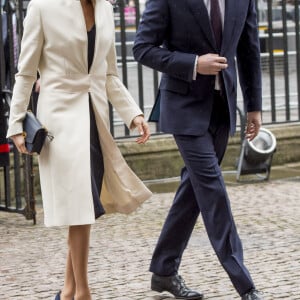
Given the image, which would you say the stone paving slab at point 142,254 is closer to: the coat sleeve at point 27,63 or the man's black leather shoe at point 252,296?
the man's black leather shoe at point 252,296

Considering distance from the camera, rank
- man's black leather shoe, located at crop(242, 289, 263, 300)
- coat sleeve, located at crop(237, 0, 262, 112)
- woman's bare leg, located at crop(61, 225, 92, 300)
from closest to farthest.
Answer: woman's bare leg, located at crop(61, 225, 92, 300), man's black leather shoe, located at crop(242, 289, 263, 300), coat sleeve, located at crop(237, 0, 262, 112)

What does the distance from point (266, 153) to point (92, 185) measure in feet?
17.2

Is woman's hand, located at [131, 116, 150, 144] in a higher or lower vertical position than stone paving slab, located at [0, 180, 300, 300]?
higher

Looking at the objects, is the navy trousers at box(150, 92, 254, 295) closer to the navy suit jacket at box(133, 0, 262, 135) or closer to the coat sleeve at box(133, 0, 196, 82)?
the navy suit jacket at box(133, 0, 262, 135)

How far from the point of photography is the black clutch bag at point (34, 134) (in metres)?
4.73

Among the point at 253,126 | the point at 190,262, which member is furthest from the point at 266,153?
the point at 253,126

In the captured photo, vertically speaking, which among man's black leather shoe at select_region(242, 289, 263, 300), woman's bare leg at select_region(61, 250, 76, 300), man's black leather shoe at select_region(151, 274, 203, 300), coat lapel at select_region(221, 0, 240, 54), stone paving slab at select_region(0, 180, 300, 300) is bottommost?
stone paving slab at select_region(0, 180, 300, 300)

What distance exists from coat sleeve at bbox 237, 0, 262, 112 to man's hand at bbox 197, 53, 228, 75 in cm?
31

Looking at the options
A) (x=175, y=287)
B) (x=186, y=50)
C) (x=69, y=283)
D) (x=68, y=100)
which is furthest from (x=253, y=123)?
(x=69, y=283)

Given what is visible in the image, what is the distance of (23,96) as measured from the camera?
4.88 m

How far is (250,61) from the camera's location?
5.30 m

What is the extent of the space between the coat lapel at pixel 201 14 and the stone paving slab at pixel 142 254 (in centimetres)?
140

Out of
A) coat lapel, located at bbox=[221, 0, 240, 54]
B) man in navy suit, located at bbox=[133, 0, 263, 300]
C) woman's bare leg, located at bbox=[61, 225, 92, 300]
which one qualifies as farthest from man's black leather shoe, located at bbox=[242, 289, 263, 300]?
coat lapel, located at bbox=[221, 0, 240, 54]

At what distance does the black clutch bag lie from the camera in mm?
4730
